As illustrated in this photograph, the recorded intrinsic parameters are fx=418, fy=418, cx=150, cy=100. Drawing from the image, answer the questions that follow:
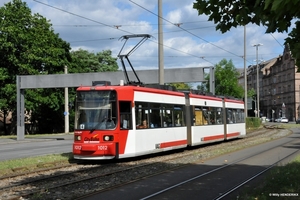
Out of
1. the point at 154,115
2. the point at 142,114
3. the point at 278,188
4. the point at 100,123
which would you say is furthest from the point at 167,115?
the point at 278,188

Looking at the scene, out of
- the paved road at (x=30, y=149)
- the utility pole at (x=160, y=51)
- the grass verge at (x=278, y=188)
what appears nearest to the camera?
the grass verge at (x=278, y=188)

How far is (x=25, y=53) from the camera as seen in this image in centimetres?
4412

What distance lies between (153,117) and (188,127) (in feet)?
12.6

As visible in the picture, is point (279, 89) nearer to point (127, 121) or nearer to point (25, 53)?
point (25, 53)

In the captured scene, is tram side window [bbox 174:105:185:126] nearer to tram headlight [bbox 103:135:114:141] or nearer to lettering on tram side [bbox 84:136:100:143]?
tram headlight [bbox 103:135:114:141]

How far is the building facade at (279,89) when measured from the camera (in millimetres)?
99375

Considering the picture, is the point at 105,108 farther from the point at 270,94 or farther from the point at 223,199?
the point at 270,94

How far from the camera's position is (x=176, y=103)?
1878 centimetres

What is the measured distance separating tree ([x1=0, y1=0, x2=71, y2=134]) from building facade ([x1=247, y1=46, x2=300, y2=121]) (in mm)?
60761

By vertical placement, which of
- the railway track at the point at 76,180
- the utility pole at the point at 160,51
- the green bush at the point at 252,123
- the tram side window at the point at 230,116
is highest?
the utility pole at the point at 160,51

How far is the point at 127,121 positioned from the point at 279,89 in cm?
10155

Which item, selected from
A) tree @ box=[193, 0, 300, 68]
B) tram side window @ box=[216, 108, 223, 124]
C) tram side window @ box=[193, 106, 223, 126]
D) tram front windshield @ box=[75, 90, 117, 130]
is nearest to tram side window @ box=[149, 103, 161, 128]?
tram front windshield @ box=[75, 90, 117, 130]

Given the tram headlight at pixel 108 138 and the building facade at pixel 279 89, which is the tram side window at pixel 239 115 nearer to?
the tram headlight at pixel 108 138

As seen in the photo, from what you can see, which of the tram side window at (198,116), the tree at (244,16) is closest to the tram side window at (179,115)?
the tram side window at (198,116)
